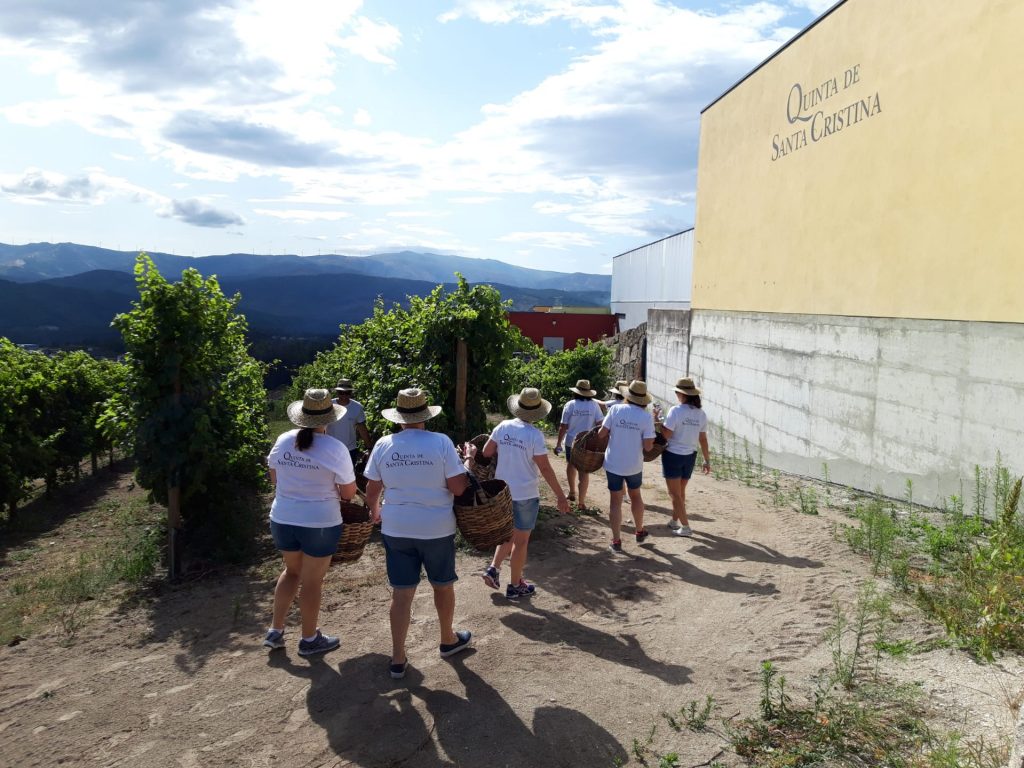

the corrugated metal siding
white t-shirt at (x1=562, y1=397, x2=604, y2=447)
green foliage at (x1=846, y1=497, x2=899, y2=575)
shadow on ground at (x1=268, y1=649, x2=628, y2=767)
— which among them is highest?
the corrugated metal siding

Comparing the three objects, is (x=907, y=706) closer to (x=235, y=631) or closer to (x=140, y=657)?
(x=235, y=631)

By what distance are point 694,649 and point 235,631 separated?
11.4 ft

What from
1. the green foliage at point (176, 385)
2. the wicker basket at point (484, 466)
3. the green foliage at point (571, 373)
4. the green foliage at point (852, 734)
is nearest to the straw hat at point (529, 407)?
the wicker basket at point (484, 466)

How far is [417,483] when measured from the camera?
4211mm

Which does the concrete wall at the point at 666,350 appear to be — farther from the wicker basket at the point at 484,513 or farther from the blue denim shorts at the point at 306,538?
the blue denim shorts at the point at 306,538

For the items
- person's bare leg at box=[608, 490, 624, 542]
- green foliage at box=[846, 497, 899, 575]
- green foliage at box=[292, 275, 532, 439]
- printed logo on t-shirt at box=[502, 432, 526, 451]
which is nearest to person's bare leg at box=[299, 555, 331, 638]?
printed logo on t-shirt at box=[502, 432, 526, 451]

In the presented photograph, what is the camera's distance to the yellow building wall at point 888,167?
729cm

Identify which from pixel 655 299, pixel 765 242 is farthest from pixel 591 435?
pixel 655 299

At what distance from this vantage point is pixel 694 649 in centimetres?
473

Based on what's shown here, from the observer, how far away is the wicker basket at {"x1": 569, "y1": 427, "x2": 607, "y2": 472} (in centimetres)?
763

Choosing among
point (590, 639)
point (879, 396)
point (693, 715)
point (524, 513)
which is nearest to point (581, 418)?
point (524, 513)

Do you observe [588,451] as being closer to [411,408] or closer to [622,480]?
[622,480]

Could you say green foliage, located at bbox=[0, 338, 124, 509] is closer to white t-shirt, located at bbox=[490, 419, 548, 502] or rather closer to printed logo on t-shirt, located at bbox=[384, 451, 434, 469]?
white t-shirt, located at bbox=[490, 419, 548, 502]

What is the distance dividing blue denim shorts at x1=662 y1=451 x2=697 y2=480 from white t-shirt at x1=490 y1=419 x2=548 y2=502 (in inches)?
89.0
